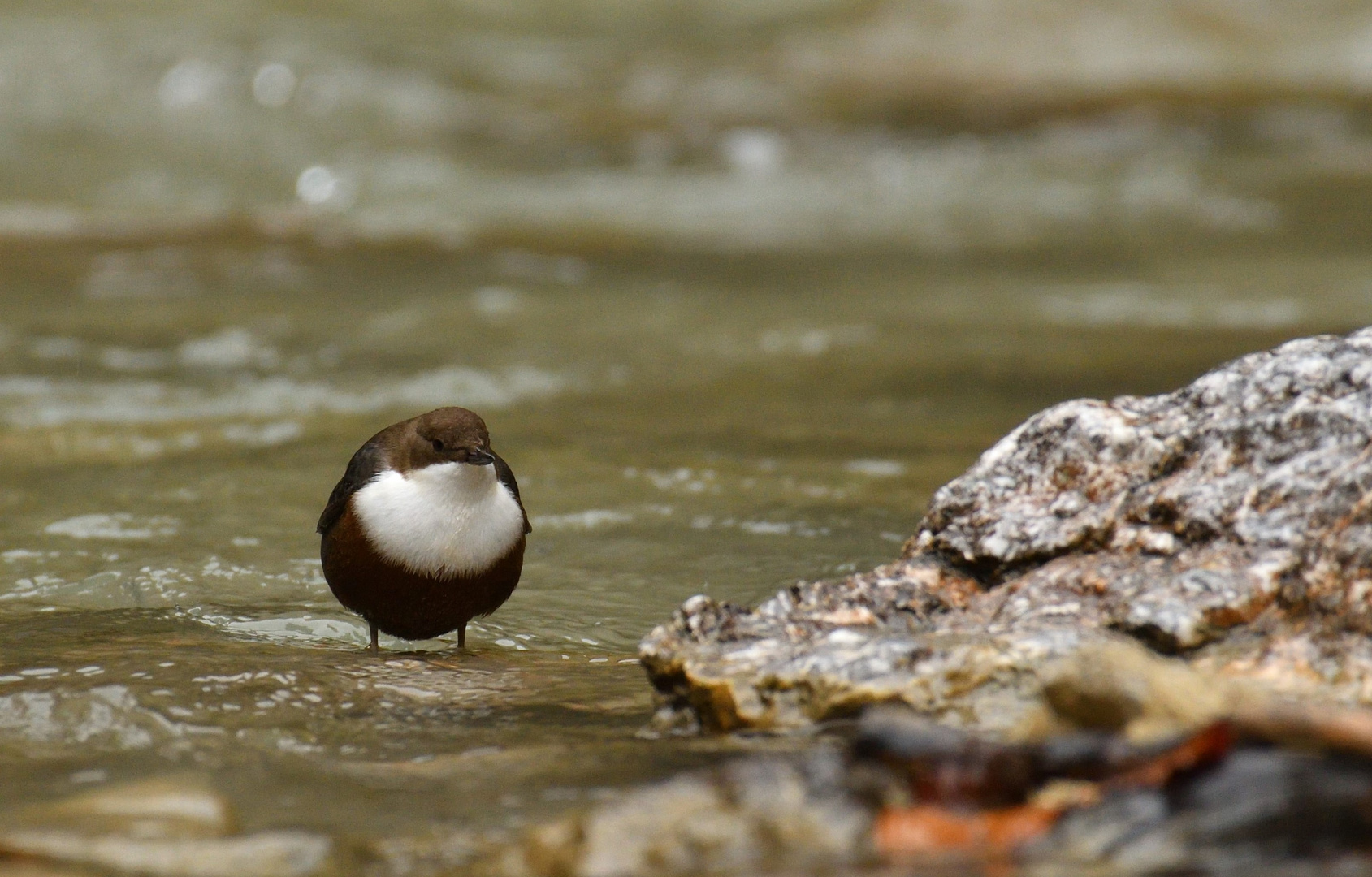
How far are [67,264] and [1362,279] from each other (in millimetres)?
8722

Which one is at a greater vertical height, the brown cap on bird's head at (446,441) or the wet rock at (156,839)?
the brown cap on bird's head at (446,441)

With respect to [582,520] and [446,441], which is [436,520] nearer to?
[446,441]

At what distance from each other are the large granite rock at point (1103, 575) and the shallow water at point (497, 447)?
215mm

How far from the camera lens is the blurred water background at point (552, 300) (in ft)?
10.9

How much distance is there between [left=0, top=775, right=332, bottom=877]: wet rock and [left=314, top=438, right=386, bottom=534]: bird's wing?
1.53m

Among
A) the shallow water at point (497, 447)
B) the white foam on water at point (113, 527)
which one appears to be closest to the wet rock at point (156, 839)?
the shallow water at point (497, 447)

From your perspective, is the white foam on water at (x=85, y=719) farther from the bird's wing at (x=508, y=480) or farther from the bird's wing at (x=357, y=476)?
the bird's wing at (x=508, y=480)

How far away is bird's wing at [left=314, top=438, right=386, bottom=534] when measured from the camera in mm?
4078

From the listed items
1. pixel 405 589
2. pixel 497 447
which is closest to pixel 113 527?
pixel 497 447

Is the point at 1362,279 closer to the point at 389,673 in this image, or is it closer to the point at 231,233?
the point at 231,233

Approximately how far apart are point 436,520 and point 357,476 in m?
0.30

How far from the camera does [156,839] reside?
2.42m

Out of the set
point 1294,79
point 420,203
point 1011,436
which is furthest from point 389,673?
point 1294,79

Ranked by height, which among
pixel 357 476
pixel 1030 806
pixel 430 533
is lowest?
pixel 1030 806
